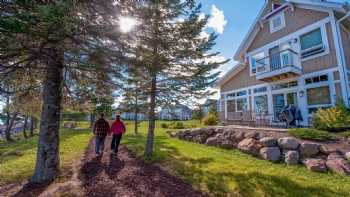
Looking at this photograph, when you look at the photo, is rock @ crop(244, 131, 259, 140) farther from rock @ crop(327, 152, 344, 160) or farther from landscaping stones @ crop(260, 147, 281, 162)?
rock @ crop(327, 152, 344, 160)

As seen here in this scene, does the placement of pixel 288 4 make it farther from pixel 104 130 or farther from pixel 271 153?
pixel 104 130

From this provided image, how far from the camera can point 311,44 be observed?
35.6 feet

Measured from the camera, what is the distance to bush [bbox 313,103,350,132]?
7.87m

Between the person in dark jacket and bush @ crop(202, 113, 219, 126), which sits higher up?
bush @ crop(202, 113, 219, 126)

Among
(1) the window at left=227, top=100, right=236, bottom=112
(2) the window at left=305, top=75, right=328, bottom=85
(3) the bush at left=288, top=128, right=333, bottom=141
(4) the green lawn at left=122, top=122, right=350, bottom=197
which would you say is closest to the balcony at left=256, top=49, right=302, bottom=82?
(2) the window at left=305, top=75, right=328, bottom=85

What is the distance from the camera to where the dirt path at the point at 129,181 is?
14.5ft

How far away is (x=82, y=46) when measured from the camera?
3.90 m

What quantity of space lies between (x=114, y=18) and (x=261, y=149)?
6836mm

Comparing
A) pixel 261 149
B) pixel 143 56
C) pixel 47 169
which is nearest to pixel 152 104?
pixel 143 56

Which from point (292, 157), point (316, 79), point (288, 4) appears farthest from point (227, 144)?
point (288, 4)

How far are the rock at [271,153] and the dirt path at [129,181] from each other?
374cm

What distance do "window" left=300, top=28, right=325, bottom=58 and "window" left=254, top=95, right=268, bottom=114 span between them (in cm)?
367

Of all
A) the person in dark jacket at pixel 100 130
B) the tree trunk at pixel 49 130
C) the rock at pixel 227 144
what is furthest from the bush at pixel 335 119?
the tree trunk at pixel 49 130

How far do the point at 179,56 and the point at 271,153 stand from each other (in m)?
4.87
